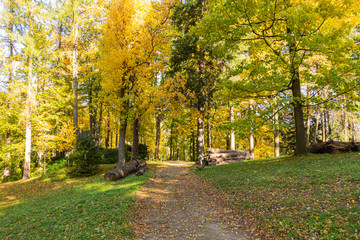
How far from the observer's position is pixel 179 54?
15547 millimetres

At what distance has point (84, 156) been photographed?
48.5 ft

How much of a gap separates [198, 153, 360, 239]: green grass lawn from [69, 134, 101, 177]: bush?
10.9 metres

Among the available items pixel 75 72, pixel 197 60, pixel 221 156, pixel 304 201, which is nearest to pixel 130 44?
pixel 197 60

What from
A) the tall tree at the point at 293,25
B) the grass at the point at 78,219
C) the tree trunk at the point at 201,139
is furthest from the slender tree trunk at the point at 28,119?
the tall tree at the point at 293,25

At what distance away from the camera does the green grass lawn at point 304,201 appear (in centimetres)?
409

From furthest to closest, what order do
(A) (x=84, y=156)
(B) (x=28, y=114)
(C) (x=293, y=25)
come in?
1. (B) (x=28, y=114)
2. (A) (x=84, y=156)
3. (C) (x=293, y=25)

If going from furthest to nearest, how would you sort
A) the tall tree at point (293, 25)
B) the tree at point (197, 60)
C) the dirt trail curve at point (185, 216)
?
1. the tree at point (197, 60)
2. the tall tree at point (293, 25)
3. the dirt trail curve at point (185, 216)

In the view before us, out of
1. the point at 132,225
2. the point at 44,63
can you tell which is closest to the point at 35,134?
the point at 44,63

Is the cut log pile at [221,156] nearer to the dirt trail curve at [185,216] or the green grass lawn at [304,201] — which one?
the dirt trail curve at [185,216]

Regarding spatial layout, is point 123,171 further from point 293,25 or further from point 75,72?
point 293,25

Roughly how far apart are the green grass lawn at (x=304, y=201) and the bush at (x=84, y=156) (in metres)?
10.9

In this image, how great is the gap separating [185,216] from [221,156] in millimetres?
11869

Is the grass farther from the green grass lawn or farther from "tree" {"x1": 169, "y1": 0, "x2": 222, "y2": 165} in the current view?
"tree" {"x1": 169, "y1": 0, "x2": 222, "y2": 165}

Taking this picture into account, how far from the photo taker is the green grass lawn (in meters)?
4.09
